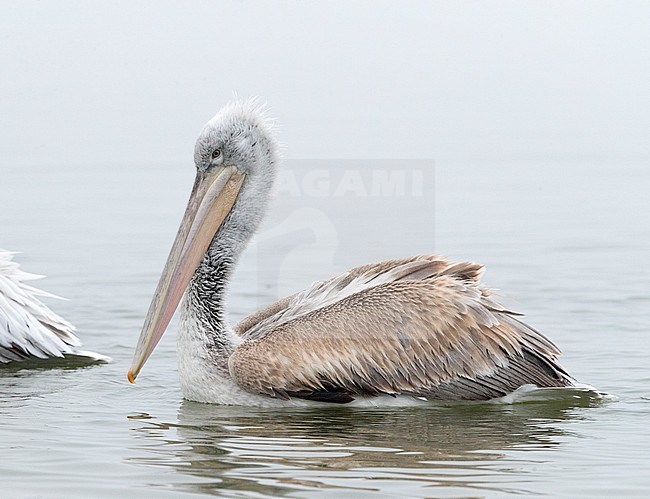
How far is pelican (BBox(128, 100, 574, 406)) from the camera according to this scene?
631cm

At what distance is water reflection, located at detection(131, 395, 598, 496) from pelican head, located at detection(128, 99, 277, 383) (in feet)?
2.40

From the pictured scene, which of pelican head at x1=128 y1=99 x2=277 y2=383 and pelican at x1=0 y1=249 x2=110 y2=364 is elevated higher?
pelican head at x1=128 y1=99 x2=277 y2=383

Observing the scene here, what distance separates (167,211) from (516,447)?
890 centimetres

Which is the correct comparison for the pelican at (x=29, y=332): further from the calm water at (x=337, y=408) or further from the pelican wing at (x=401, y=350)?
the pelican wing at (x=401, y=350)

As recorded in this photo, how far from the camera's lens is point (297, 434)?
584cm

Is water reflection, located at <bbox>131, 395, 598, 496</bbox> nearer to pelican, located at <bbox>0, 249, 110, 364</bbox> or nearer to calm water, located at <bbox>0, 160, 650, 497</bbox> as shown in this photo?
calm water, located at <bbox>0, 160, 650, 497</bbox>

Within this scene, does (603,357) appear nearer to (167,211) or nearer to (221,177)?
(221,177)

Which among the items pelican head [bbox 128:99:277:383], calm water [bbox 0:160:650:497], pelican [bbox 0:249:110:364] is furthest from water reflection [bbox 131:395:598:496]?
pelican [bbox 0:249:110:364]

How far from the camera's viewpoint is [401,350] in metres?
6.38

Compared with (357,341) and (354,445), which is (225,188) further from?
(354,445)

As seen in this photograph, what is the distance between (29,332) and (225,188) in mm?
1438

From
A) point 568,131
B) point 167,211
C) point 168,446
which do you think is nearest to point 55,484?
point 168,446

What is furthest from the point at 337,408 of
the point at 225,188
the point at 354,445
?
the point at 225,188

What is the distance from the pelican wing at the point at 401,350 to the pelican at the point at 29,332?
1.52 meters
